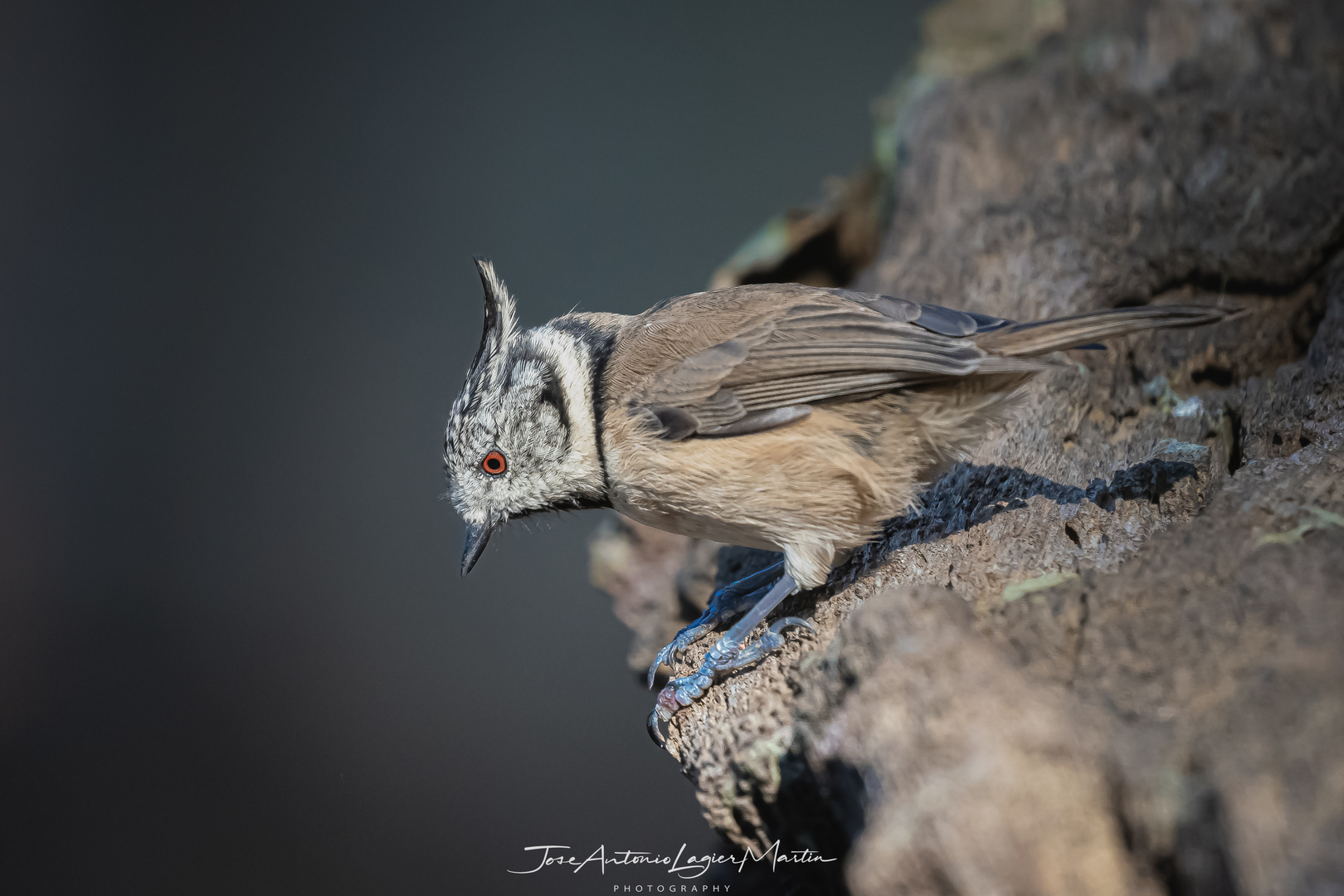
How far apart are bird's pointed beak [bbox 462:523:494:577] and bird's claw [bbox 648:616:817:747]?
75 cm

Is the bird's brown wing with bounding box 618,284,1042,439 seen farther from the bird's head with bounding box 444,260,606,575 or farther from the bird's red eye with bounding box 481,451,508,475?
the bird's red eye with bounding box 481,451,508,475

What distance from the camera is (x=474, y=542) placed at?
263cm

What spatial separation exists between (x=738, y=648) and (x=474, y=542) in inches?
35.9

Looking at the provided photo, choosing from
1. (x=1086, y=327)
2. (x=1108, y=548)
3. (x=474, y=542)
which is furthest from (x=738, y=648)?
(x=1086, y=327)

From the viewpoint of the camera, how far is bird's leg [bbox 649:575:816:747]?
255 centimetres

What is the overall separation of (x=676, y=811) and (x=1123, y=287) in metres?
2.66

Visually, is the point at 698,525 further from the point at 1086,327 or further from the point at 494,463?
the point at 1086,327

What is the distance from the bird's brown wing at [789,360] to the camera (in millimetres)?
2318

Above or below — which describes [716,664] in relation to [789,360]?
below

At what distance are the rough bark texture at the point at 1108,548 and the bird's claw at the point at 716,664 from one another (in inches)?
2.3

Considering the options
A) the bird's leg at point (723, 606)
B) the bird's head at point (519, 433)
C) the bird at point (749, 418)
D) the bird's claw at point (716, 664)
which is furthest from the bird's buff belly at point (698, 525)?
the bird's leg at point (723, 606)

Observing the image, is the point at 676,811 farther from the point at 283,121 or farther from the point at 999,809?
the point at 283,121

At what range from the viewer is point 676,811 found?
10.2 feet

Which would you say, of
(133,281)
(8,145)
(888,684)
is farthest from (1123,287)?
(8,145)
